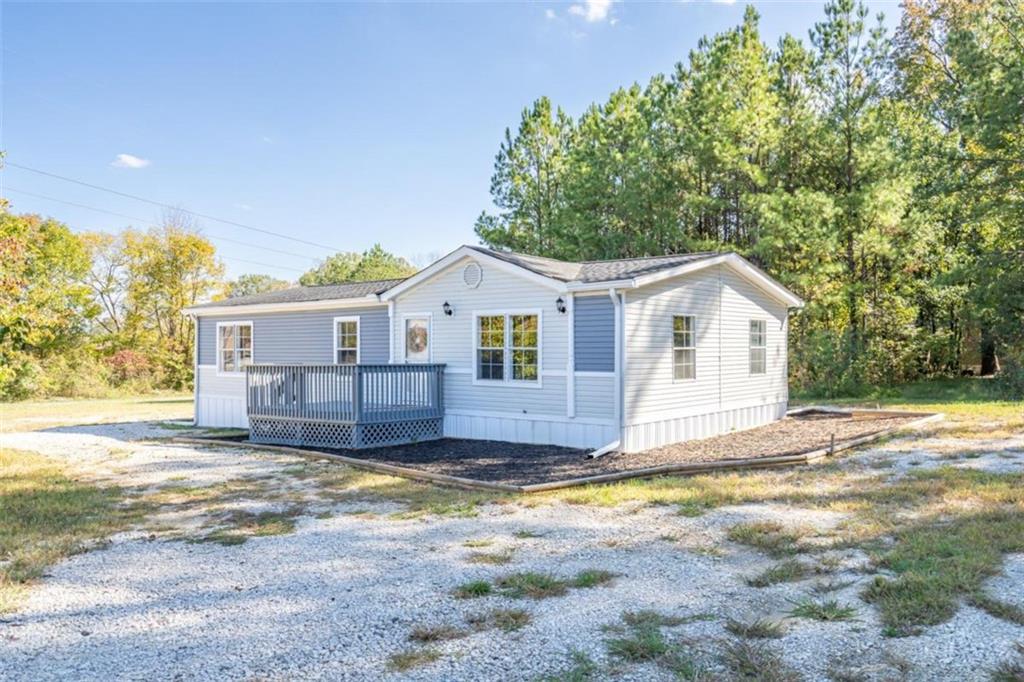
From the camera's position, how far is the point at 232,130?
28.3 meters

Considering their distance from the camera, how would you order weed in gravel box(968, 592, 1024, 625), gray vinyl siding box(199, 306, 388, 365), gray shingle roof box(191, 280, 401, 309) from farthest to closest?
gray shingle roof box(191, 280, 401, 309) < gray vinyl siding box(199, 306, 388, 365) < weed in gravel box(968, 592, 1024, 625)

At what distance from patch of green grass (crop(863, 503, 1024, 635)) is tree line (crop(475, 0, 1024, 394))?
13.6 metres

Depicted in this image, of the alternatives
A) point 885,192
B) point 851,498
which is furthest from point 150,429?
point 885,192

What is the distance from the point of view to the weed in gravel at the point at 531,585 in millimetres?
4289

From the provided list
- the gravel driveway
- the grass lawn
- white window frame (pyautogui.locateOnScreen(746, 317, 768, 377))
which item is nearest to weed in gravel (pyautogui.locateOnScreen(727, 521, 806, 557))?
the gravel driveway

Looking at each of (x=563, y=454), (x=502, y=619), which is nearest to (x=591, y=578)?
(x=502, y=619)

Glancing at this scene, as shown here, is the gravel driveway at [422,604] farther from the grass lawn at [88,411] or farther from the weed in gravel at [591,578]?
the grass lawn at [88,411]

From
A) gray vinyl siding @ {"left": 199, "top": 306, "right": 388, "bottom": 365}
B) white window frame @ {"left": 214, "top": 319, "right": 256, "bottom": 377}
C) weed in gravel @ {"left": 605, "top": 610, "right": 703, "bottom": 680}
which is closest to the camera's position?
weed in gravel @ {"left": 605, "top": 610, "right": 703, "bottom": 680}

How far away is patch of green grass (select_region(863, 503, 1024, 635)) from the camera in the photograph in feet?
12.6

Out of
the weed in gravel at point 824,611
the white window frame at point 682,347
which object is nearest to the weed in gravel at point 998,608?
the weed in gravel at point 824,611

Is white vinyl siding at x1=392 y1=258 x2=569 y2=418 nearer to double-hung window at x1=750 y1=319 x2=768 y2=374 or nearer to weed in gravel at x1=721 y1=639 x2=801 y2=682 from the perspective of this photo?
double-hung window at x1=750 y1=319 x2=768 y2=374

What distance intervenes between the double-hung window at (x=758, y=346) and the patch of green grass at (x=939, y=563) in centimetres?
775

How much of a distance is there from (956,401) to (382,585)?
1872cm

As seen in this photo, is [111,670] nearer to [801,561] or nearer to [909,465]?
[801,561]
